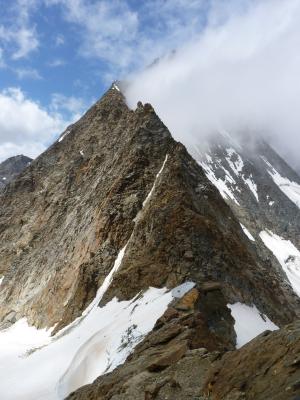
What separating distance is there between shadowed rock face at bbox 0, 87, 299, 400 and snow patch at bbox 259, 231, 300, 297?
A: 81.9m

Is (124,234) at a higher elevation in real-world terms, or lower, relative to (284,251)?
lower

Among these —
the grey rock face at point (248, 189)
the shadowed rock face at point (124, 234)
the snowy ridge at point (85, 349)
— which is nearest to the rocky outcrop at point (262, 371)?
the snowy ridge at point (85, 349)

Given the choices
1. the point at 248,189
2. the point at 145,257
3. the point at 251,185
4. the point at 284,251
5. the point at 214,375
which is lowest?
the point at 214,375

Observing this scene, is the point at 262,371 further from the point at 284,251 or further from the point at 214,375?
the point at 284,251

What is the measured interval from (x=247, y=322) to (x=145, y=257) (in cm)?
658

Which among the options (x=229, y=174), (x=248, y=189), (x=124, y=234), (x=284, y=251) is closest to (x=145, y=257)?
(x=124, y=234)

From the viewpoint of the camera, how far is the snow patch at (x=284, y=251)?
126438 mm

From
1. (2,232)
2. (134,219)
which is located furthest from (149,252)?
(2,232)

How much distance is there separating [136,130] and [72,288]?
1362 cm

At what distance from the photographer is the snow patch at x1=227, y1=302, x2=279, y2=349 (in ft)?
64.6

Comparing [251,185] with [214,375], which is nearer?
[214,375]

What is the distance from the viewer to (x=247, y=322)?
2189 cm

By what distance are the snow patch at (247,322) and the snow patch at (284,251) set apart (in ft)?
333

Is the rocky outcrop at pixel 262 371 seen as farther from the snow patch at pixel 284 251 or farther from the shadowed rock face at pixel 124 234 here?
the snow patch at pixel 284 251
